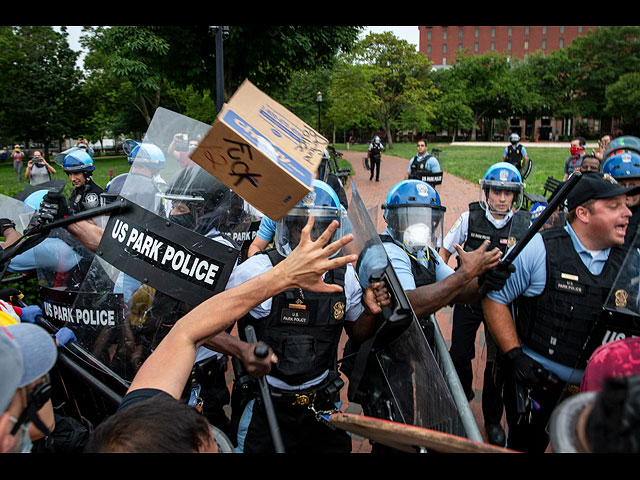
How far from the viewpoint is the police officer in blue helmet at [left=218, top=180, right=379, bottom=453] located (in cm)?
243

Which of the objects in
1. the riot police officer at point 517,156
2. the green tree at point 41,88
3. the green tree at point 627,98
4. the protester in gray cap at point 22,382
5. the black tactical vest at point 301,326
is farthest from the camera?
the green tree at point 627,98

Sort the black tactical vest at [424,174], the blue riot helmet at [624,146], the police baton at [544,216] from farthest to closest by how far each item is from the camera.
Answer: the black tactical vest at [424,174] → the blue riot helmet at [624,146] → the police baton at [544,216]

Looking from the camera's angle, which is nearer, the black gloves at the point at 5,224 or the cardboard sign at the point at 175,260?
the cardboard sign at the point at 175,260

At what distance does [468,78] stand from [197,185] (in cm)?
6801

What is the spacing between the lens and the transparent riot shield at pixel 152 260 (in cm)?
198

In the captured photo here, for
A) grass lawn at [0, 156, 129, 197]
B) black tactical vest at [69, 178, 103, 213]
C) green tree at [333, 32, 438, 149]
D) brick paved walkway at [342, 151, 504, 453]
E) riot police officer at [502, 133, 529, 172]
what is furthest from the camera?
green tree at [333, 32, 438, 149]

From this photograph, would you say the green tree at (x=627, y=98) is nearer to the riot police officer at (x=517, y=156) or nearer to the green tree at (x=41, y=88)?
the riot police officer at (x=517, y=156)

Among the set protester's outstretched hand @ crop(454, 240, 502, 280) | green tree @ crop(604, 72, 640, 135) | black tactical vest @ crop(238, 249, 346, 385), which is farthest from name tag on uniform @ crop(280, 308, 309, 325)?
green tree @ crop(604, 72, 640, 135)

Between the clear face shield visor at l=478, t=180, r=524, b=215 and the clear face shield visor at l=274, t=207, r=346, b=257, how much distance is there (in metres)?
2.44

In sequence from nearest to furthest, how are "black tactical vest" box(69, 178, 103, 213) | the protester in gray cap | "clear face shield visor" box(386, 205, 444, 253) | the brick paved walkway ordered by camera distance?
1. the protester in gray cap
2. "clear face shield visor" box(386, 205, 444, 253)
3. the brick paved walkway
4. "black tactical vest" box(69, 178, 103, 213)

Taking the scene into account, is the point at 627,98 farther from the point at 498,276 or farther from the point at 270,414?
the point at 270,414

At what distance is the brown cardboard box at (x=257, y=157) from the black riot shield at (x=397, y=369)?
1.72 ft

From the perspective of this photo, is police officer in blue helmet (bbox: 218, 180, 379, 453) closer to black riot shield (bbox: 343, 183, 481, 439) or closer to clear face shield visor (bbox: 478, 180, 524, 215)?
black riot shield (bbox: 343, 183, 481, 439)

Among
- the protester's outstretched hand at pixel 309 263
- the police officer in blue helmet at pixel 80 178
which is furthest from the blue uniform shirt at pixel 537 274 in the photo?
the police officer in blue helmet at pixel 80 178
